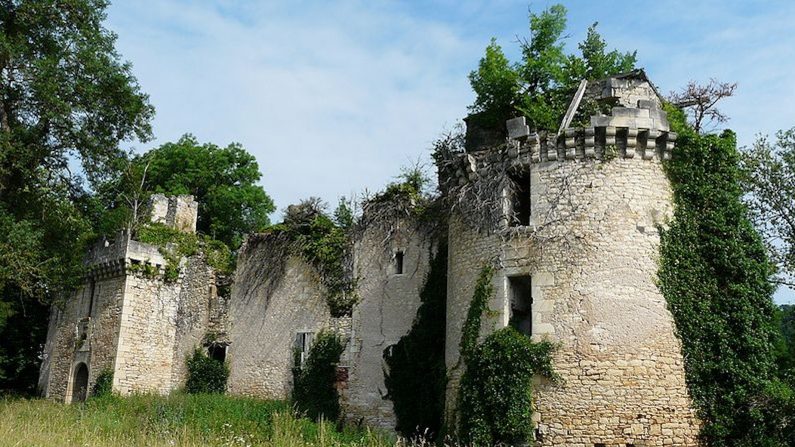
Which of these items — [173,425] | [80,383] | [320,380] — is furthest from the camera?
[80,383]

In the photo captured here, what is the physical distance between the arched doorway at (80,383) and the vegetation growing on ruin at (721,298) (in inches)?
685

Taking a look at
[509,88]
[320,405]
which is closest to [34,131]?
[320,405]

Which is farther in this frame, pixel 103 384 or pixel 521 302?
pixel 103 384

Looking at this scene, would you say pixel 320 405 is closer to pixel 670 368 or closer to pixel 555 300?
pixel 555 300

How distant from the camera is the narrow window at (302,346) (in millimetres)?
19438

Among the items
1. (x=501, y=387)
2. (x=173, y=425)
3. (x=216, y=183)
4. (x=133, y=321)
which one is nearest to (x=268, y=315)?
(x=133, y=321)

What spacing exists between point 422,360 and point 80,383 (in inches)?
476

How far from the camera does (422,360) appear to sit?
1686 cm

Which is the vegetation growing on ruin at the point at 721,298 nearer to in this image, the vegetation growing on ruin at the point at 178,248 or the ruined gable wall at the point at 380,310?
the ruined gable wall at the point at 380,310

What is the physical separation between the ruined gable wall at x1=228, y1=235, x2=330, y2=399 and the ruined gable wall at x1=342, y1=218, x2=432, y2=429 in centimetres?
142

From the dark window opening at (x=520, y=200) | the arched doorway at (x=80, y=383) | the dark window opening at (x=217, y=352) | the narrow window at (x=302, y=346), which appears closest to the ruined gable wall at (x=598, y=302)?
the dark window opening at (x=520, y=200)

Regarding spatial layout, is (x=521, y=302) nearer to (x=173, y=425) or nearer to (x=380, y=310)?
(x=380, y=310)

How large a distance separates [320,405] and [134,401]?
4780 mm

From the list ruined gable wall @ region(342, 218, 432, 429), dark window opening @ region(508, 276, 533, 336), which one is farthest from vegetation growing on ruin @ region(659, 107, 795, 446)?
ruined gable wall @ region(342, 218, 432, 429)
